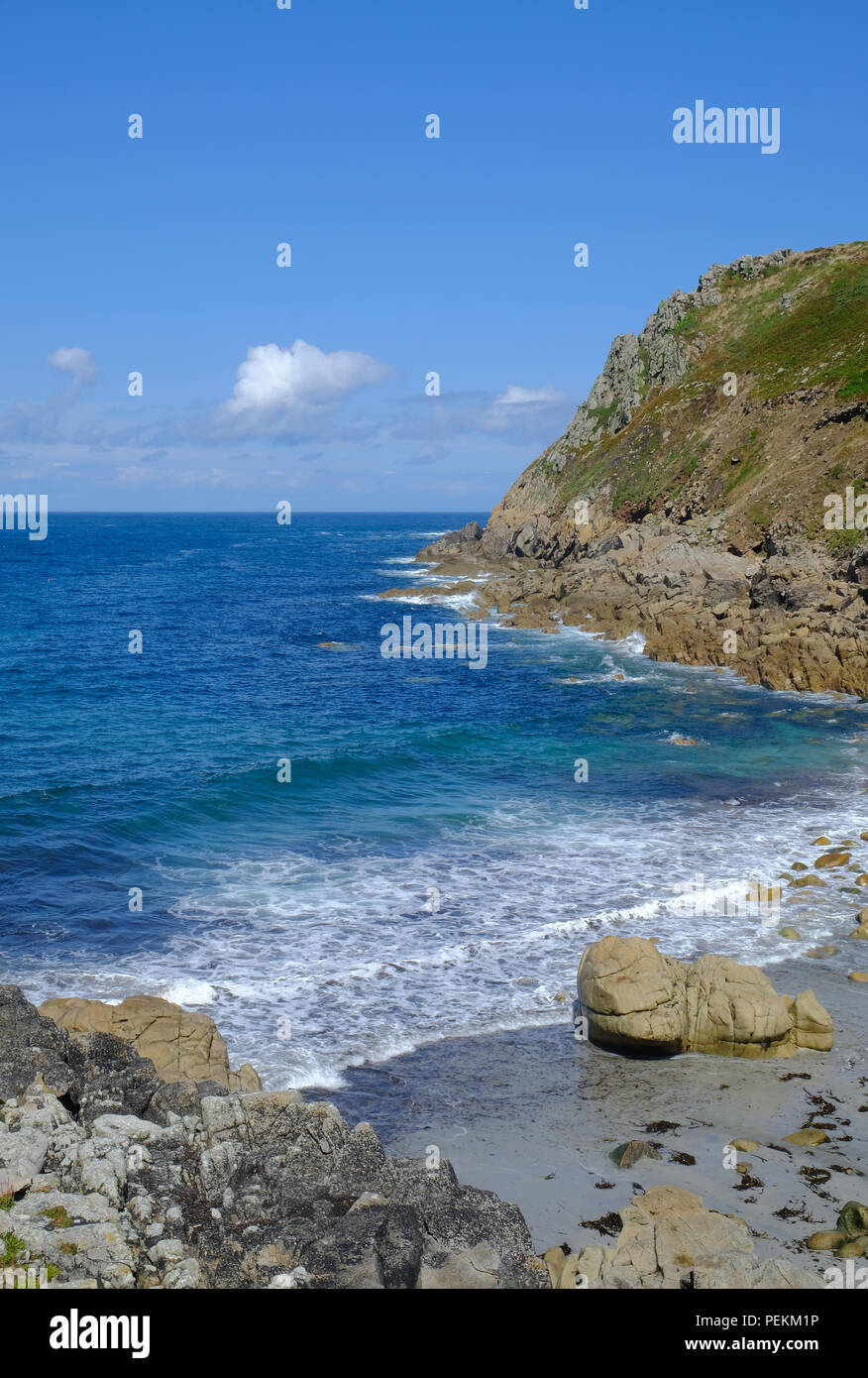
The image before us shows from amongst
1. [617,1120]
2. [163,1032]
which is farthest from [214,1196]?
[617,1120]

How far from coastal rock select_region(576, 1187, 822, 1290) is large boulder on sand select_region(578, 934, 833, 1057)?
5.17 metres

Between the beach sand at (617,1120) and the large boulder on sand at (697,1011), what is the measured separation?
26 centimetres

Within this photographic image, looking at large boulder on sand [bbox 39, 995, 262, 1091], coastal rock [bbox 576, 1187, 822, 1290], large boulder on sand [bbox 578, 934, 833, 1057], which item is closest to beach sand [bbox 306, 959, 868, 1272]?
large boulder on sand [bbox 578, 934, 833, 1057]

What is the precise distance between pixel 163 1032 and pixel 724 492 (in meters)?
60.8

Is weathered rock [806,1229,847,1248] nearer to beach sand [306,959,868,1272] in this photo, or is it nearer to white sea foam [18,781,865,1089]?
beach sand [306,959,868,1272]

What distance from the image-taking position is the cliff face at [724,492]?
51781 millimetres

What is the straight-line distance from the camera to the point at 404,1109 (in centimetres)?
1645

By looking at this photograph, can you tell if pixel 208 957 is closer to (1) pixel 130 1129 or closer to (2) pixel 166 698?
(1) pixel 130 1129

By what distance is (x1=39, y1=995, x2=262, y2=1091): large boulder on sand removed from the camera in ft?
53.3

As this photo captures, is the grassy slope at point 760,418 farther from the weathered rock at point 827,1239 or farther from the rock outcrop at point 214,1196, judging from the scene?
the rock outcrop at point 214,1196

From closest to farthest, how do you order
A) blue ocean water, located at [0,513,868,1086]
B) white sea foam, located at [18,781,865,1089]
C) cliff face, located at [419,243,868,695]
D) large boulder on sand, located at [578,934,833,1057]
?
large boulder on sand, located at [578,934,833,1057]
white sea foam, located at [18,781,865,1089]
blue ocean water, located at [0,513,868,1086]
cliff face, located at [419,243,868,695]

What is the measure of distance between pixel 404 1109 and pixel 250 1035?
373cm

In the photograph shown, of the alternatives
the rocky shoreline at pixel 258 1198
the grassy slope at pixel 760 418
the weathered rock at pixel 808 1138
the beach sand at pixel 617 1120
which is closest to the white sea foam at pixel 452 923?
the beach sand at pixel 617 1120
